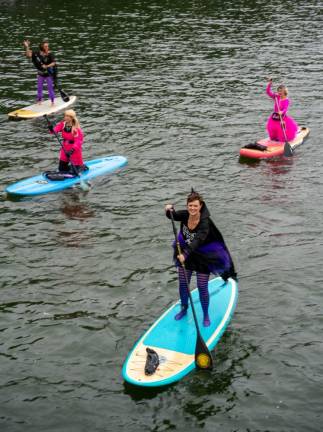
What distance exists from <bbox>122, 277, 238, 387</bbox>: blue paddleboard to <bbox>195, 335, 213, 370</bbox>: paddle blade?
18 centimetres

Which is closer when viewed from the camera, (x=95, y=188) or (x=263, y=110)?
Result: (x=95, y=188)

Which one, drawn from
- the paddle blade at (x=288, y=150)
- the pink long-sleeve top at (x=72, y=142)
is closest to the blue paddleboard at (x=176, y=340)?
the pink long-sleeve top at (x=72, y=142)

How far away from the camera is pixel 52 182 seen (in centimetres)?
1845

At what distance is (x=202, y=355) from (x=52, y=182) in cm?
959

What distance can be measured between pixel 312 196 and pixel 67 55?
72.2 feet

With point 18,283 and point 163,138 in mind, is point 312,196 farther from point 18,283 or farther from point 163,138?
point 18,283

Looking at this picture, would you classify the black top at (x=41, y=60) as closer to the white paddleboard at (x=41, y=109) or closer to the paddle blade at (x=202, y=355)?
the white paddleboard at (x=41, y=109)

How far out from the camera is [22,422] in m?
9.85

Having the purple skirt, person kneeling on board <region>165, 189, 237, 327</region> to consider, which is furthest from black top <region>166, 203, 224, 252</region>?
the purple skirt

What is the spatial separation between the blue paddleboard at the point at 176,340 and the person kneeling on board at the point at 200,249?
1.14 feet

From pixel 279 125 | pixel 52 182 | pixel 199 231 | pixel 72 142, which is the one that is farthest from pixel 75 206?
pixel 279 125

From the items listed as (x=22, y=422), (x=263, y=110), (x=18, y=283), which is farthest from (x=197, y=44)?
(x=22, y=422)

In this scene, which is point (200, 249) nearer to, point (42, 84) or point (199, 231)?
point (199, 231)

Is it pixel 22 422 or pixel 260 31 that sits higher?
pixel 260 31
